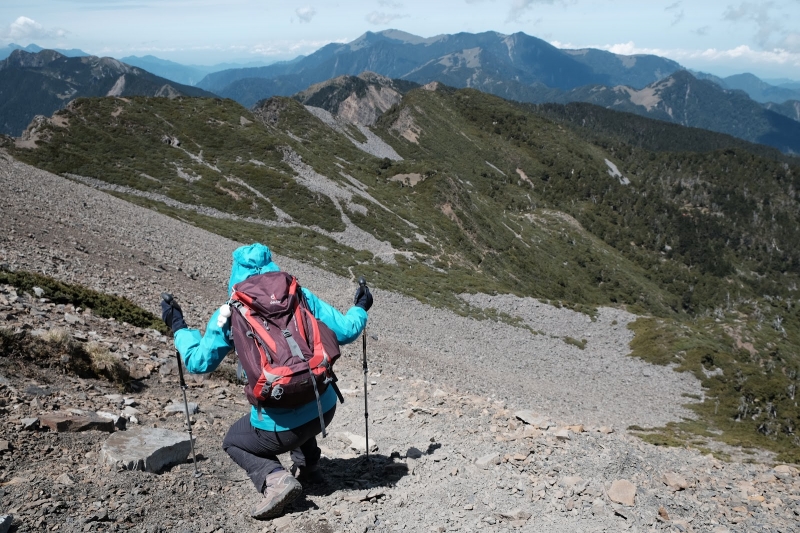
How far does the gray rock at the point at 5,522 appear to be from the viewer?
459 centimetres

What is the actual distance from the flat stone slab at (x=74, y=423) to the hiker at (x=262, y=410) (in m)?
2.33

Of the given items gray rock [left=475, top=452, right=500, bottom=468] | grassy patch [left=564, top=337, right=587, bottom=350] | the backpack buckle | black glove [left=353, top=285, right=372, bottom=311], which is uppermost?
black glove [left=353, top=285, right=372, bottom=311]

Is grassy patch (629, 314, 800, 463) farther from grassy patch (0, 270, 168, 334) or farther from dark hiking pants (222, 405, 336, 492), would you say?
grassy patch (0, 270, 168, 334)

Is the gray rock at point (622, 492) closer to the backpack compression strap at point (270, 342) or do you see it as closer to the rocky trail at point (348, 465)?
the rocky trail at point (348, 465)

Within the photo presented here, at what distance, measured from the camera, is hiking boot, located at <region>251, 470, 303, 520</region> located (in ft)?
18.8

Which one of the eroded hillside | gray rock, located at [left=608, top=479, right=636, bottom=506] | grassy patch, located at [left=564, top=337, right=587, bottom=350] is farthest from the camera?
the eroded hillside

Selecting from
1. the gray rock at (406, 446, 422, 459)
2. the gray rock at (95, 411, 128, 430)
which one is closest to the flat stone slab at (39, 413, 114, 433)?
the gray rock at (95, 411, 128, 430)

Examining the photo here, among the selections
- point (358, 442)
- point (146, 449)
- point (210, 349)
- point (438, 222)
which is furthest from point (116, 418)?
point (438, 222)

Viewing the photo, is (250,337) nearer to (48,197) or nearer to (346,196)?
(48,197)

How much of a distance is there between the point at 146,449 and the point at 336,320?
10.5ft

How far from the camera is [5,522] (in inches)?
183

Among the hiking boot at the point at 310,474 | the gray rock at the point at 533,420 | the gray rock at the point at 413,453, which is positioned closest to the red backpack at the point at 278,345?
the hiking boot at the point at 310,474

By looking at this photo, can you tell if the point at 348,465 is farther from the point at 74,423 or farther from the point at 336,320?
the point at 74,423

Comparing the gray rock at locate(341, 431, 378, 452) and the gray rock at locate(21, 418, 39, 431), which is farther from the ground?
the gray rock at locate(21, 418, 39, 431)
